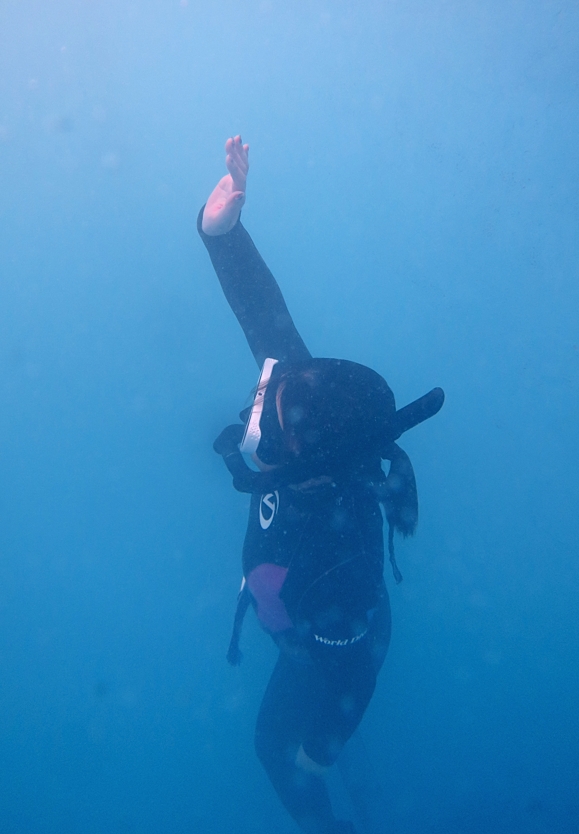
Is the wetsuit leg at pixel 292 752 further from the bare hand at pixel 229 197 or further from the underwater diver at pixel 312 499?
the bare hand at pixel 229 197

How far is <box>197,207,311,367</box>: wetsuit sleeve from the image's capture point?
4.75 feet

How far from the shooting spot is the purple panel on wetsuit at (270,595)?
51.5 inches

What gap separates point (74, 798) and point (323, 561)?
3.19 metres

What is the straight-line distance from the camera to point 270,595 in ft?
4.35

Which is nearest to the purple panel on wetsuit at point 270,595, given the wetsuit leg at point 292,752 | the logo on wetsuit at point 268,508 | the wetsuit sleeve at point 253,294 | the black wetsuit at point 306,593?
the black wetsuit at point 306,593

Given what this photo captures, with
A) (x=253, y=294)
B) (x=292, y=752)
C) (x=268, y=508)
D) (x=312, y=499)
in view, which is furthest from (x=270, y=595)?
(x=253, y=294)

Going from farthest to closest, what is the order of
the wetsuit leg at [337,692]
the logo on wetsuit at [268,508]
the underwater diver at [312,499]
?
the logo on wetsuit at [268,508]
the wetsuit leg at [337,692]
the underwater diver at [312,499]

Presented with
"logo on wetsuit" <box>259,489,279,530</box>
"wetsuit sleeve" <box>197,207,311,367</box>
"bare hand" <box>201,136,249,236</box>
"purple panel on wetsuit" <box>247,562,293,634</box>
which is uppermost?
"bare hand" <box>201,136,249,236</box>

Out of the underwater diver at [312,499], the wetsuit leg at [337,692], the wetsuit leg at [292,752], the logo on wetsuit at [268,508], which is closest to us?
the underwater diver at [312,499]

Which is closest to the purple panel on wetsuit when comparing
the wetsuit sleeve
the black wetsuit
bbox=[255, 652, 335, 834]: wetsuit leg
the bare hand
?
the black wetsuit

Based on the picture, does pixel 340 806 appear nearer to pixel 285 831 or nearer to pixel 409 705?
pixel 285 831

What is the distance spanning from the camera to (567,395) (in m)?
2.61

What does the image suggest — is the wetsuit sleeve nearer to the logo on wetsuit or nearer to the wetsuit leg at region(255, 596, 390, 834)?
the logo on wetsuit

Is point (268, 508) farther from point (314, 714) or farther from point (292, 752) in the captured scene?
point (292, 752)
